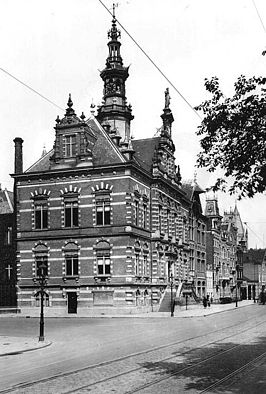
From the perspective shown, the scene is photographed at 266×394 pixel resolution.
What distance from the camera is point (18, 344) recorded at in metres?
21.0

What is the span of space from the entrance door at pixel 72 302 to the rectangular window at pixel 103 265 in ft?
10.2

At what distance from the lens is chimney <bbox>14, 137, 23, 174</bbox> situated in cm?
4961

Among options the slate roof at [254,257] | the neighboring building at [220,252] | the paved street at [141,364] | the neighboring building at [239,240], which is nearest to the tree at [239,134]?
the paved street at [141,364]

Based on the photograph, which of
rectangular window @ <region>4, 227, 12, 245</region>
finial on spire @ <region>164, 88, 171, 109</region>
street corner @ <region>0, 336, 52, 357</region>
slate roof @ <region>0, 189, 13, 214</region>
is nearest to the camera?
street corner @ <region>0, 336, 52, 357</region>

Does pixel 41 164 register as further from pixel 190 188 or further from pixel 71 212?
pixel 190 188

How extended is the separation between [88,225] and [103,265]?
11.8 ft

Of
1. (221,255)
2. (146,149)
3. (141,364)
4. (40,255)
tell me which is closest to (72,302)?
(40,255)

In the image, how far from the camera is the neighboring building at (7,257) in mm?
52406

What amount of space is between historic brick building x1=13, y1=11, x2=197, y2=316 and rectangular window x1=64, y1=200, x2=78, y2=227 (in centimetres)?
9

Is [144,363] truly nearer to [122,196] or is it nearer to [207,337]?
[207,337]

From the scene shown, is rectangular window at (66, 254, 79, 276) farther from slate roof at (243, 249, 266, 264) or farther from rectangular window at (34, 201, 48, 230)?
slate roof at (243, 249, 266, 264)

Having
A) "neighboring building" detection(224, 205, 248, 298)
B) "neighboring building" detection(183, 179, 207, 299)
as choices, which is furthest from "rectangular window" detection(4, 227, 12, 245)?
"neighboring building" detection(224, 205, 248, 298)

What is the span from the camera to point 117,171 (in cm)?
4469

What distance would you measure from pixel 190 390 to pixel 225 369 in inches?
126
